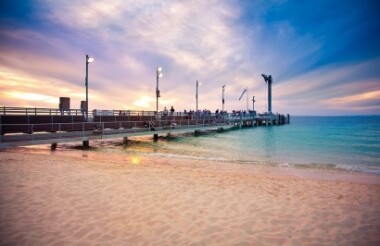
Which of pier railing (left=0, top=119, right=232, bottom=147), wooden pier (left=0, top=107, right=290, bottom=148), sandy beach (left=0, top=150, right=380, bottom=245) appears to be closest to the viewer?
sandy beach (left=0, top=150, right=380, bottom=245)

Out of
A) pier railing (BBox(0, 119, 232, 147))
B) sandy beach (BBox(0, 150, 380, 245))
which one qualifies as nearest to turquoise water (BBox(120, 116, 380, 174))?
pier railing (BBox(0, 119, 232, 147))

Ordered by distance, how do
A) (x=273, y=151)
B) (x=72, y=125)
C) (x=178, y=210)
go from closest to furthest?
(x=178, y=210) → (x=72, y=125) → (x=273, y=151)

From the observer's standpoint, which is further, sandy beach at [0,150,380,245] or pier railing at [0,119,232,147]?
pier railing at [0,119,232,147]

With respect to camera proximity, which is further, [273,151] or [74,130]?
[273,151]

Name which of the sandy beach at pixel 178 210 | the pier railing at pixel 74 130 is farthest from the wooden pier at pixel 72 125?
the sandy beach at pixel 178 210

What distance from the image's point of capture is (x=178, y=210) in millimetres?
6082

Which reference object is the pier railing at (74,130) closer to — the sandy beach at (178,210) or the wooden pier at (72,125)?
the wooden pier at (72,125)

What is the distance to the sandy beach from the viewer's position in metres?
4.67

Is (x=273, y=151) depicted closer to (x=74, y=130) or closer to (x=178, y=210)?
(x=74, y=130)

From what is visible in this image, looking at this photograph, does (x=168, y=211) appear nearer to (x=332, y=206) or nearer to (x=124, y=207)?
(x=124, y=207)

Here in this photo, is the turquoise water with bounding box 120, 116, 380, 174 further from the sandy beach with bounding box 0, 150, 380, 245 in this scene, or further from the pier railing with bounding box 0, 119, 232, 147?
the sandy beach with bounding box 0, 150, 380, 245

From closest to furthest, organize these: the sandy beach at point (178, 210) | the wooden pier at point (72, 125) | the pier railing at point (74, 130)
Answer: the sandy beach at point (178, 210) < the pier railing at point (74, 130) < the wooden pier at point (72, 125)

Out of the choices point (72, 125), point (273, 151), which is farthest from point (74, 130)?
point (273, 151)

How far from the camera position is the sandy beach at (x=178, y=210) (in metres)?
4.67
